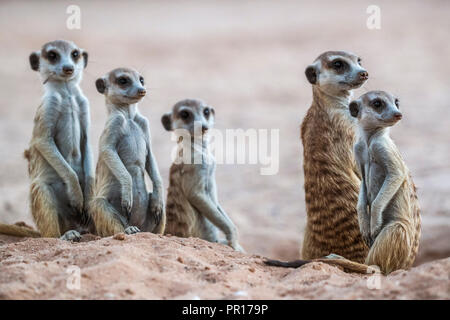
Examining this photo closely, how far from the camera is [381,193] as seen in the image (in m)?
4.22

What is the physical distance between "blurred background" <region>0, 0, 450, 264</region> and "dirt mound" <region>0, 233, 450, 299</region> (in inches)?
82.3

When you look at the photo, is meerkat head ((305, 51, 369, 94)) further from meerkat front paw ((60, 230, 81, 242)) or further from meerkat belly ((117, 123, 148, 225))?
meerkat front paw ((60, 230, 81, 242))

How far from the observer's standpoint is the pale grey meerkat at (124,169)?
4.79 meters

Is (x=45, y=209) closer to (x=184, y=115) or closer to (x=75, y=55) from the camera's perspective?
(x=75, y=55)

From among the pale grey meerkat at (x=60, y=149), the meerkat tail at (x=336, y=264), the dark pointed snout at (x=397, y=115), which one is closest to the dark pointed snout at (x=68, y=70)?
the pale grey meerkat at (x=60, y=149)

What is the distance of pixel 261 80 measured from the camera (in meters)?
13.0

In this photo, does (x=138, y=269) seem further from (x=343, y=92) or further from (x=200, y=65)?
(x=200, y=65)

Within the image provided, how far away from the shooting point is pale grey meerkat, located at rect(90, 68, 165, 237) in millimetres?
4785

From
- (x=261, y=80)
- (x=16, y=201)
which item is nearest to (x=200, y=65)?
(x=261, y=80)

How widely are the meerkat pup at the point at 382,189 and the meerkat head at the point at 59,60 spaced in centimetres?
193

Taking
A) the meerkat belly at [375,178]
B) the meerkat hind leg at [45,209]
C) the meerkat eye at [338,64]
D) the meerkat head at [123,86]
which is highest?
the meerkat eye at [338,64]

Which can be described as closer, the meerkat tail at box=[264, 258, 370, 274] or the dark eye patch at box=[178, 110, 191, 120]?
the meerkat tail at box=[264, 258, 370, 274]

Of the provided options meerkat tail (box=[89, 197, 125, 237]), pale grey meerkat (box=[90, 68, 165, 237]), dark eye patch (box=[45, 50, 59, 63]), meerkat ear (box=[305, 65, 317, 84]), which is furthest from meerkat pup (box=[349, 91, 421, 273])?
dark eye patch (box=[45, 50, 59, 63])

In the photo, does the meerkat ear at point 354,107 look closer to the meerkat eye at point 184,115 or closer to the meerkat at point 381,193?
the meerkat at point 381,193
